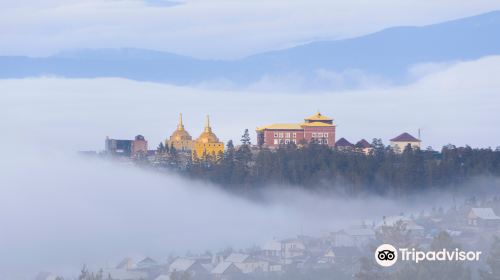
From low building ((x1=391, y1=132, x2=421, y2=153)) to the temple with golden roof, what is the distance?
234cm

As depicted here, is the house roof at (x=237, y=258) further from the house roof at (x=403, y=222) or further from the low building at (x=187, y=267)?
the house roof at (x=403, y=222)

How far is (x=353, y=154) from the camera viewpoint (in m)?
31.1

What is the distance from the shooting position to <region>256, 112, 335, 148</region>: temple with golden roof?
36.0 meters

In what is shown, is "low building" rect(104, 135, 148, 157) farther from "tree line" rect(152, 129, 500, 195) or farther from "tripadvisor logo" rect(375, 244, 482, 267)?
"tripadvisor logo" rect(375, 244, 482, 267)

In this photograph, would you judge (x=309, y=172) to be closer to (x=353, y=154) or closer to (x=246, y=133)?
(x=353, y=154)

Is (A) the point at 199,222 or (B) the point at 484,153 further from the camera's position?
(B) the point at 484,153

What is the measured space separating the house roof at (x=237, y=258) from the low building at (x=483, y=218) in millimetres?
2690

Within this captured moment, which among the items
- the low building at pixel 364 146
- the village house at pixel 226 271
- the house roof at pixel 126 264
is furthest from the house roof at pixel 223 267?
the low building at pixel 364 146

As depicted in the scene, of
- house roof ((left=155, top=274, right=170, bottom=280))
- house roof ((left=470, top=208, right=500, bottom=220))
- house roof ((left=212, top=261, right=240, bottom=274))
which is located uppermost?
house roof ((left=470, top=208, right=500, bottom=220))

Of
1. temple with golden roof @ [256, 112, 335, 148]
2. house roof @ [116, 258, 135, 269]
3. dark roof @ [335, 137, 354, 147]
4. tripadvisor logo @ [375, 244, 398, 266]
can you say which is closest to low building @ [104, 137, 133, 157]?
temple with golden roof @ [256, 112, 335, 148]

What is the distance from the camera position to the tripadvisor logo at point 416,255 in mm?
16594

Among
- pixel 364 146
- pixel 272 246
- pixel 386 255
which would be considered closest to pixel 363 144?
pixel 364 146

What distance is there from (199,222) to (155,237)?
1.20 m

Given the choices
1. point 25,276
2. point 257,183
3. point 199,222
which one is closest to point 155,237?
point 199,222
